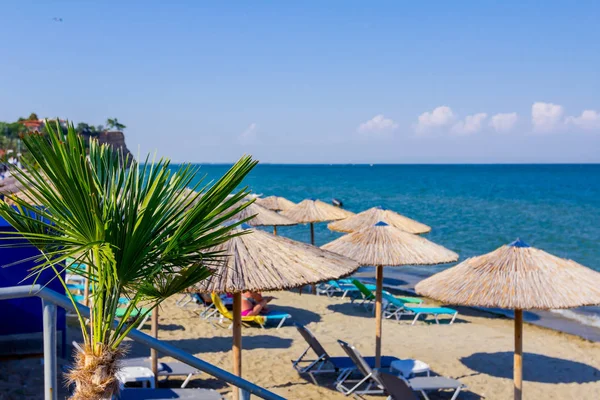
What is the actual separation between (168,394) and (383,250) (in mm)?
3634

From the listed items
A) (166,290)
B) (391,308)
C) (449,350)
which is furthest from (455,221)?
(166,290)

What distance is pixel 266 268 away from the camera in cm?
467

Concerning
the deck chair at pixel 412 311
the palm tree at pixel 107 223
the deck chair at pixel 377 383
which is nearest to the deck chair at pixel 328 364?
the deck chair at pixel 377 383

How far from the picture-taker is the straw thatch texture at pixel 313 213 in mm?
15062

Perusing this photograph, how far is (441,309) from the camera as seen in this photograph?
39.0 ft

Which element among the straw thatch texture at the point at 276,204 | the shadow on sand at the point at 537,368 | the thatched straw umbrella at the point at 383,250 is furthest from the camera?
the straw thatch texture at the point at 276,204

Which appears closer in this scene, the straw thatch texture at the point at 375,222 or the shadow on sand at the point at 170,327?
the shadow on sand at the point at 170,327

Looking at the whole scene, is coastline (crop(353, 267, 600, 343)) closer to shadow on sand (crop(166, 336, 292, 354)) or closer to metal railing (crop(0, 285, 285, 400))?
shadow on sand (crop(166, 336, 292, 354))

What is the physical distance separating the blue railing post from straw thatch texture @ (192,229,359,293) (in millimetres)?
2424

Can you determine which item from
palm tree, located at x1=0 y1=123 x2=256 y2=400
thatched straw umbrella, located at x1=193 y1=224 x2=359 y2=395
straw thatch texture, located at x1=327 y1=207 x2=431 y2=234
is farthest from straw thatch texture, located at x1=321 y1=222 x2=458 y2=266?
palm tree, located at x1=0 y1=123 x2=256 y2=400

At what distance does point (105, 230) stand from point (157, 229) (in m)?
0.23

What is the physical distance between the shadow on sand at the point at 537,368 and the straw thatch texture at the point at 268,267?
475cm

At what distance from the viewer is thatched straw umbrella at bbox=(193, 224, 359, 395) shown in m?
4.50

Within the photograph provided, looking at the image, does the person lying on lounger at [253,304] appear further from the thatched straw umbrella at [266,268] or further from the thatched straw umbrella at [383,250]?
the thatched straw umbrella at [266,268]
